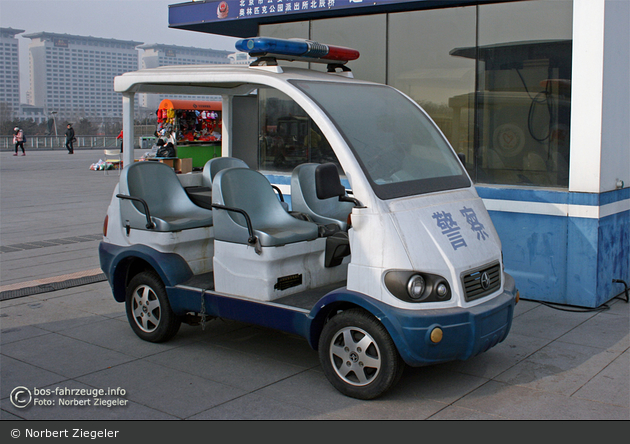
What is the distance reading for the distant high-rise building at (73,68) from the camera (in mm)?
56469

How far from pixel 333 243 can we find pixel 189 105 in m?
16.8

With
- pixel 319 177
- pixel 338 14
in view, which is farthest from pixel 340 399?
pixel 338 14

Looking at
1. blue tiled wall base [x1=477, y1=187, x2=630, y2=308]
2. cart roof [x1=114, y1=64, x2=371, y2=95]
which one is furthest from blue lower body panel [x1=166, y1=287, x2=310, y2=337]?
blue tiled wall base [x1=477, y1=187, x2=630, y2=308]

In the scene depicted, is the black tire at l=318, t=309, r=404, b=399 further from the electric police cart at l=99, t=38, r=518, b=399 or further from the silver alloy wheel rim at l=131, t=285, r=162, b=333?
the silver alloy wheel rim at l=131, t=285, r=162, b=333

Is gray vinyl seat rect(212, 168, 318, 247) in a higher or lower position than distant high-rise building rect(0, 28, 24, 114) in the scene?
lower

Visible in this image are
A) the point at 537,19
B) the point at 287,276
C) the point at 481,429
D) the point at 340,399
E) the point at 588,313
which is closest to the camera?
the point at 481,429

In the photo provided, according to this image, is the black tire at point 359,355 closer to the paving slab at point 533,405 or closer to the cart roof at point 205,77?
the paving slab at point 533,405

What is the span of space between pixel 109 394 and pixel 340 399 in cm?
152

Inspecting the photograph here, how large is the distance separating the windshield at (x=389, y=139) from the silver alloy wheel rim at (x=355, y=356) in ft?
2.95

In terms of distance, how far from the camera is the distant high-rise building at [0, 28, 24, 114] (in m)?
Answer: 48.9

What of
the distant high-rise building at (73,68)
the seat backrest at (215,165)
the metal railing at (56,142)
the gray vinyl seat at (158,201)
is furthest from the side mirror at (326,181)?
the distant high-rise building at (73,68)

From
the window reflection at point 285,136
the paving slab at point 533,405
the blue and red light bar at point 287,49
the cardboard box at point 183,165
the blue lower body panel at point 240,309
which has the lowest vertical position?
the paving slab at point 533,405

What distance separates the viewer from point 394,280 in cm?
402

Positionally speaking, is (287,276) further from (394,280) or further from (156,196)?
(156,196)
